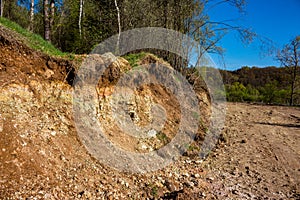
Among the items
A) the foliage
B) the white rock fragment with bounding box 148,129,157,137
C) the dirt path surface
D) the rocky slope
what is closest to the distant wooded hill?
the dirt path surface

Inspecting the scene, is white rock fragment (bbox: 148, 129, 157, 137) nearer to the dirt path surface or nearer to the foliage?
the dirt path surface

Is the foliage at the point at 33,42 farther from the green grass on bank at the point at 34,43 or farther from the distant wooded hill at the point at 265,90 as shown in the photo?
the distant wooded hill at the point at 265,90

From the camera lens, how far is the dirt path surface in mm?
4016

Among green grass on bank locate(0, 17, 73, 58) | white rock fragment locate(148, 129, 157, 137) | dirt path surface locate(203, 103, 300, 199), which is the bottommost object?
dirt path surface locate(203, 103, 300, 199)

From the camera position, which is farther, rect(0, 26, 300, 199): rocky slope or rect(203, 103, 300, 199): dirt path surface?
rect(203, 103, 300, 199): dirt path surface

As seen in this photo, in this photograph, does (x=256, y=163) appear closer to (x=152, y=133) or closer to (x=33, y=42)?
(x=152, y=133)


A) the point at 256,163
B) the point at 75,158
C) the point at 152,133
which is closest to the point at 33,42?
the point at 75,158

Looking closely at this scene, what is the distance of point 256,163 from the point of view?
5094 millimetres

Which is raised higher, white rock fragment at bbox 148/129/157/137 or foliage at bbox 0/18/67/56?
foliage at bbox 0/18/67/56

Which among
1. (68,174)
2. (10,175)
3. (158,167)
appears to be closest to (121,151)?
(158,167)

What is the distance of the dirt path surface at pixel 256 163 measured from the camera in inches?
158

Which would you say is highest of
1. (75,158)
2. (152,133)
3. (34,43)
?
(34,43)

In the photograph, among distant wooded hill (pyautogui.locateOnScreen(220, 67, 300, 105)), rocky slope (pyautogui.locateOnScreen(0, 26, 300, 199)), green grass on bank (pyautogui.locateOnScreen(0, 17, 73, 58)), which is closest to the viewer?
rocky slope (pyautogui.locateOnScreen(0, 26, 300, 199))

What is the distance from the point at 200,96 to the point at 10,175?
638 centimetres
